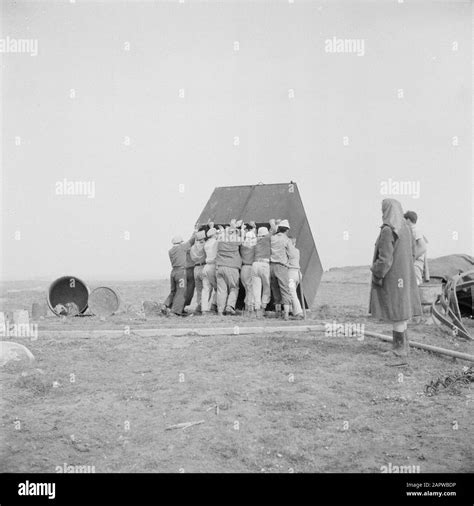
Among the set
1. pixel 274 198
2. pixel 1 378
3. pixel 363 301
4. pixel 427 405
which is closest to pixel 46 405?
pixel 1 378

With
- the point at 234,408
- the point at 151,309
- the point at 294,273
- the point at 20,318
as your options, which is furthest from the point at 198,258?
the point at 234,408

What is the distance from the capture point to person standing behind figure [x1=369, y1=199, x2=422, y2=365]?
7.44 m

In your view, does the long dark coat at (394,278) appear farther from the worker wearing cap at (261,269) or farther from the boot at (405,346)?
the worker wearing cap at (261,269)

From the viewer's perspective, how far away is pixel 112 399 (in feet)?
19.2

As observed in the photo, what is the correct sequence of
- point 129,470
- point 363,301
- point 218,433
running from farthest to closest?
point 363,301 → point 218,433 → point 129,470

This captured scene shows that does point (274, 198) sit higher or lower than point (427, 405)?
higher

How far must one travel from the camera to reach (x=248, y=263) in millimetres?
12602

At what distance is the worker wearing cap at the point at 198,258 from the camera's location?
13.2 m

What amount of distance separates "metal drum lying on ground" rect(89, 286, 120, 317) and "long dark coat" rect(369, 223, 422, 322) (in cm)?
704

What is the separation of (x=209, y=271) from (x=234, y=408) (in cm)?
754

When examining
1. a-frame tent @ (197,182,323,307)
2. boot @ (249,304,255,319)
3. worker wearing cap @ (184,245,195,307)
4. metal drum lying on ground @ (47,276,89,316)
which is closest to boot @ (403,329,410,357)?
boot @ (249,304,255,319)
